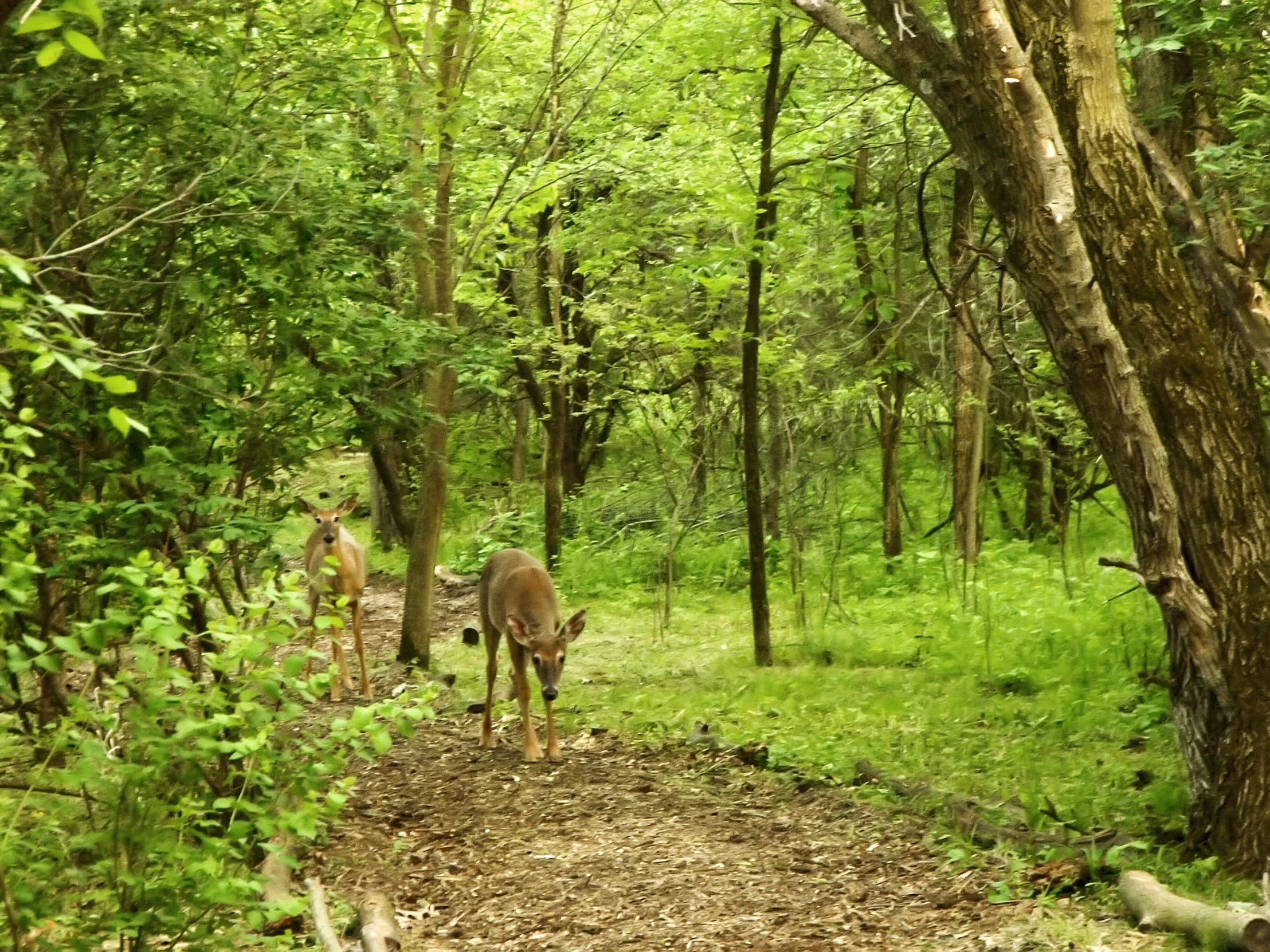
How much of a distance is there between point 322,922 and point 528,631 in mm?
5241

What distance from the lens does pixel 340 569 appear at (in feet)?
43.7

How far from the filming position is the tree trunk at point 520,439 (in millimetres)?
26312

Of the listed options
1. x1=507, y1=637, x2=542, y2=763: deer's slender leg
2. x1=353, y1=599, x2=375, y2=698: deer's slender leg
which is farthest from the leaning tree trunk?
x1=353, y1=599, x2=375, y2=698: deer's slender leg

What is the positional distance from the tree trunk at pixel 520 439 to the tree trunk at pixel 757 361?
13076 mm

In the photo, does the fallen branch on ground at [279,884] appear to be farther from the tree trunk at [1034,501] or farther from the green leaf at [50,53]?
the tree trunk at [1034,501]

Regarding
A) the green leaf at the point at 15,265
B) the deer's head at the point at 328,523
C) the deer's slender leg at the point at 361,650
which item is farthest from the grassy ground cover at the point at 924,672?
the green leaf at the point at 15,265

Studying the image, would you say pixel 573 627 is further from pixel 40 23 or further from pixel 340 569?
pixel 40 23

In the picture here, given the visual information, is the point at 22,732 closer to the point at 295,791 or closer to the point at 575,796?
the point at 295,791

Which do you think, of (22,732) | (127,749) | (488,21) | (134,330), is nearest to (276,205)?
(134,330)

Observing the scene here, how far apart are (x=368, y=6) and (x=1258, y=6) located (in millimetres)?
8913

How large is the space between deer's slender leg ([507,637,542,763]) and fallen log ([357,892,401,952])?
3.60 meters

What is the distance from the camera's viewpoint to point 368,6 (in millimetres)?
13367

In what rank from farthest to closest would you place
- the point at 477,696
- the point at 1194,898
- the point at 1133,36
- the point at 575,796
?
the point at 477,696 → the point at 575,796 → the point at 1133,36 → the point at 1194,898

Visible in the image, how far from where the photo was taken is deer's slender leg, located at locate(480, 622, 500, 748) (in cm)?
1130
